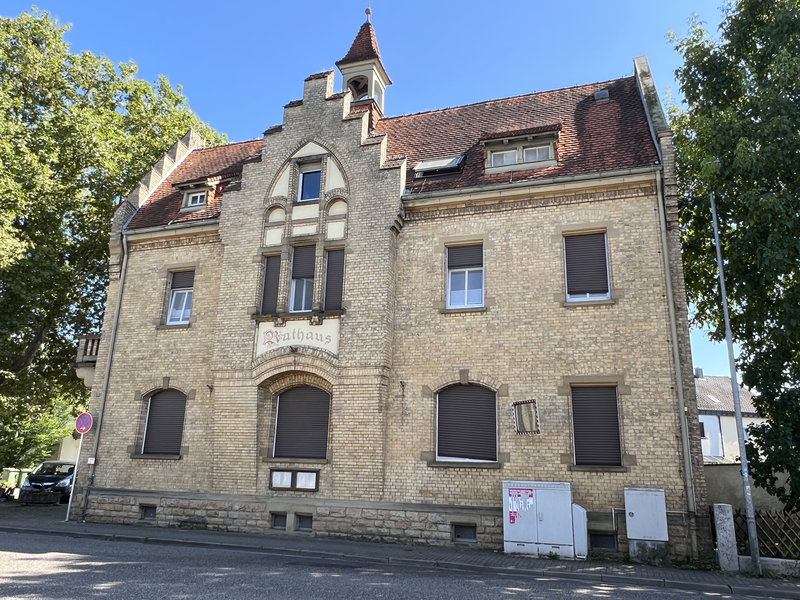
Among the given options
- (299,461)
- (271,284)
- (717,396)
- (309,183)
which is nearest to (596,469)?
(299,461)

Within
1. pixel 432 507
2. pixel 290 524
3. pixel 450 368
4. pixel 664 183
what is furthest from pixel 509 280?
pixel 290 524

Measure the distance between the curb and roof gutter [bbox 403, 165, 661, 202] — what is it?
8760 millimetres

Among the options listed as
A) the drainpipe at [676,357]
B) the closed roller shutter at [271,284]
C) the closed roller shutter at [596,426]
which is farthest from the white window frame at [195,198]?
the drainpipe at [676,357]

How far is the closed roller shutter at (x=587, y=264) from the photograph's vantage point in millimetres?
14219

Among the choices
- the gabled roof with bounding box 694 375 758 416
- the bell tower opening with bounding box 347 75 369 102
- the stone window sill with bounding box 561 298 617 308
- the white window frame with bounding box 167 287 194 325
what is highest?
the bell tower opening with bounding box 347 75 369 102

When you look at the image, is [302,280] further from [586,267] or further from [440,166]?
[586,267]

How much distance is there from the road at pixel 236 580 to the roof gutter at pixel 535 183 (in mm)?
8956

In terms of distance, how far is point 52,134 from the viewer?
22234mm

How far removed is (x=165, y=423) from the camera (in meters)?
17.0

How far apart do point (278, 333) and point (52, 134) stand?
13709 millimetres

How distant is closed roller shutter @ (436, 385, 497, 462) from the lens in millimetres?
13977

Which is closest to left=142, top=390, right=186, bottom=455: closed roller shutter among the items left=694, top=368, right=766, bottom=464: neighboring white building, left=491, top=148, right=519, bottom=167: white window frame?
left=491, top=148, right=519, bottom=167: white window frame

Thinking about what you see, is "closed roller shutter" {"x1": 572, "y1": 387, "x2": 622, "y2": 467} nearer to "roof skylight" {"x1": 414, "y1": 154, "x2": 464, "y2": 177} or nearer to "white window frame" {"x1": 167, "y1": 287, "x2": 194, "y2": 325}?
"roof skylight" {"x1": 414, "y1": 154, "x2": 464, "y2": 177}

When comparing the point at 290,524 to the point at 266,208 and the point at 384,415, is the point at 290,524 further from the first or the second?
the point at 266,208
